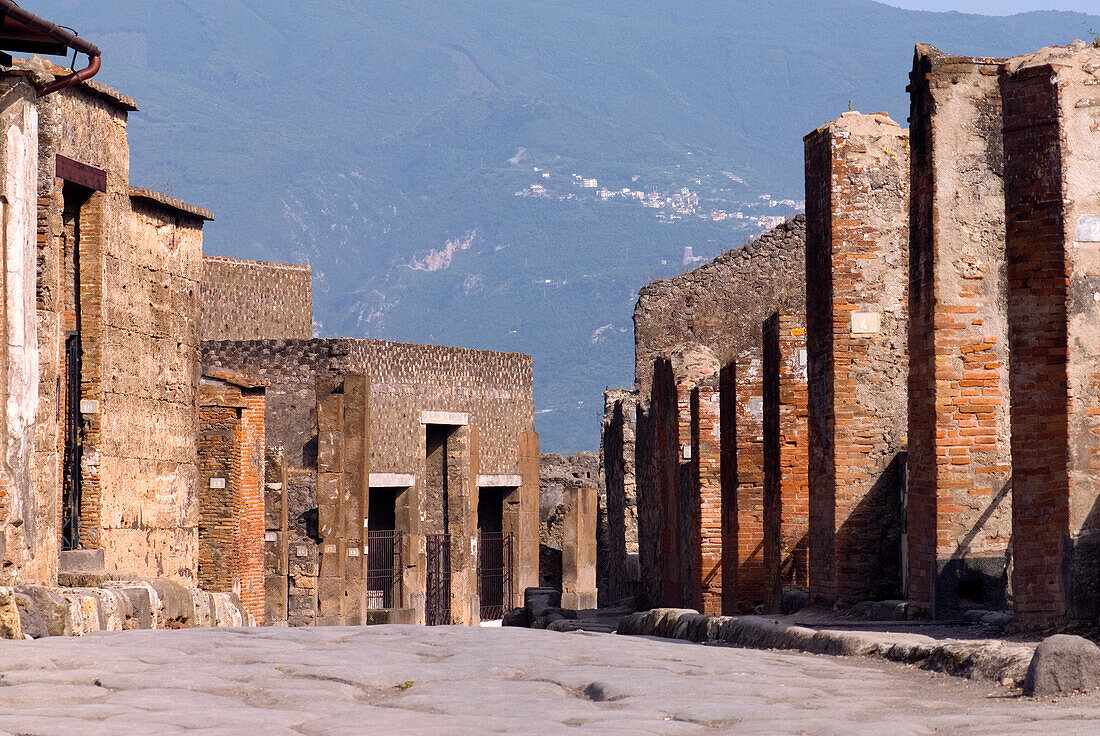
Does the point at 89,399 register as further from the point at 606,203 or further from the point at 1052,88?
the point at 606,203

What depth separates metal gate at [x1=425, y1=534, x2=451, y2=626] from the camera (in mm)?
34438

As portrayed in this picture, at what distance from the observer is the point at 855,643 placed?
8.02m

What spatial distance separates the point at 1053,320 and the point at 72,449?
9973mm

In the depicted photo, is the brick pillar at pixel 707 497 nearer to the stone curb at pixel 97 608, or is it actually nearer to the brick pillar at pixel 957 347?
the stone curb at pixel 97 608

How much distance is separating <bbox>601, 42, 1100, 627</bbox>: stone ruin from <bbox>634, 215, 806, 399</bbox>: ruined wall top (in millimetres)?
7365

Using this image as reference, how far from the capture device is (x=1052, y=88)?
8406mm

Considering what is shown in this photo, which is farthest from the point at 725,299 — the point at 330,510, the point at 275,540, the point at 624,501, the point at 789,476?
the point at 789,476

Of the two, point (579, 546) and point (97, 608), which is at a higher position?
point (97, 608)

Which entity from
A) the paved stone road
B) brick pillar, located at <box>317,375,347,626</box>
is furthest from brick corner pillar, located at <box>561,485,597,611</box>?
the paved stone road

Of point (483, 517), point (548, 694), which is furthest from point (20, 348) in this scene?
point (483, 517)

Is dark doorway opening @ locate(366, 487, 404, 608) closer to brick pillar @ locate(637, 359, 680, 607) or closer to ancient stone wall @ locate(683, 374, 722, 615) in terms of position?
brick pillar @ locate(637, 359, 680, 607)

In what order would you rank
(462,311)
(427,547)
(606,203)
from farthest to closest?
(606,203)
(462,311)
(427,547)

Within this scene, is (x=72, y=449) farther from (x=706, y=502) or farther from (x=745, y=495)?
(x=745, y=495)

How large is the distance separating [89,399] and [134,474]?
3.55 feet
